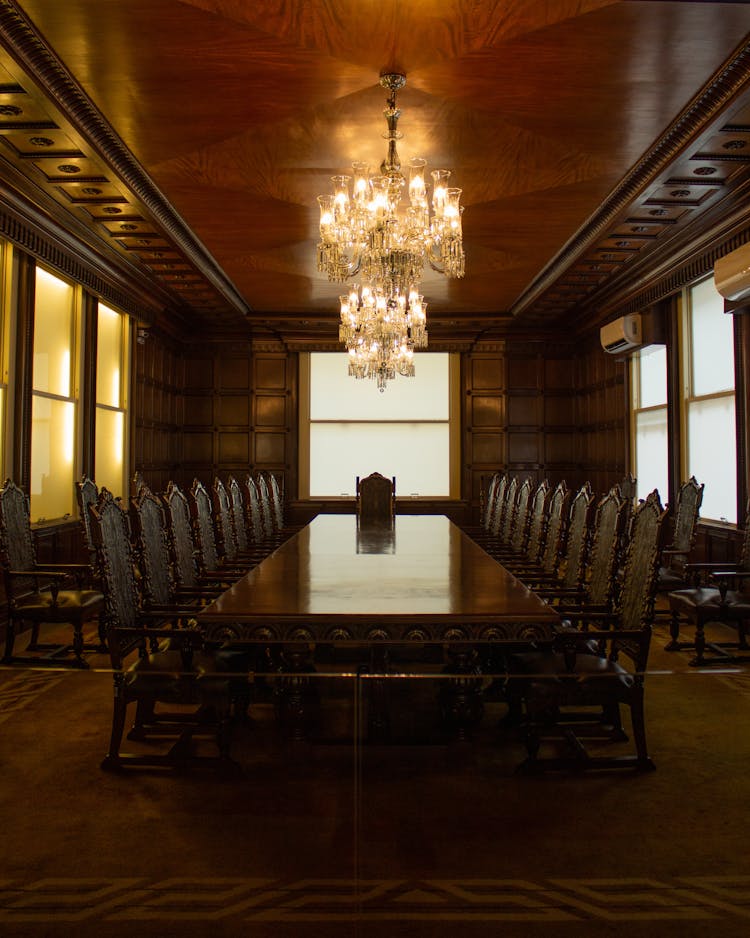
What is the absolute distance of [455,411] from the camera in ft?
34.3

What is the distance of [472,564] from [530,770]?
1108 millimetres

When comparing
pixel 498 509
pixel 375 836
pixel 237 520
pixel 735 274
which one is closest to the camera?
pixel 375 836

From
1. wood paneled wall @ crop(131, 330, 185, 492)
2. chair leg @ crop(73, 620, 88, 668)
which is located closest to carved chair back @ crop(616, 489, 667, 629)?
chair leg @ crop(73, 620, 88, 668)

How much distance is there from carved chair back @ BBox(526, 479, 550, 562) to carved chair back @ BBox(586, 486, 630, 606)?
107 cm

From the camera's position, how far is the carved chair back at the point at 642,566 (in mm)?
2652

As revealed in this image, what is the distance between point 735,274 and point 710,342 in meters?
1.48

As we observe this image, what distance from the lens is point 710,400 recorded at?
20.8 feet

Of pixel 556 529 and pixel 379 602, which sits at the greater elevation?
pixel 556 529

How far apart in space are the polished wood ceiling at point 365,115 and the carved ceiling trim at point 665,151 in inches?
0.6

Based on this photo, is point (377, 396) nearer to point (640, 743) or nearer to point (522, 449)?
point (522, 449)

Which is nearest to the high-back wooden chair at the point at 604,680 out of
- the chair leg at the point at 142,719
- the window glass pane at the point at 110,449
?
the chair leg at the point at 142,719

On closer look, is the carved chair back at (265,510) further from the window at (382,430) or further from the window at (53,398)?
the window at (382,430)

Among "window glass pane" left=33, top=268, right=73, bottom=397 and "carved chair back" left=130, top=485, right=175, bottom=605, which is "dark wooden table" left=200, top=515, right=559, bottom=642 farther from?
"window glass pane" left=33, top=268, right=73, bottom=397

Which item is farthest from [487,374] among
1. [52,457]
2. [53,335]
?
[52,457]
